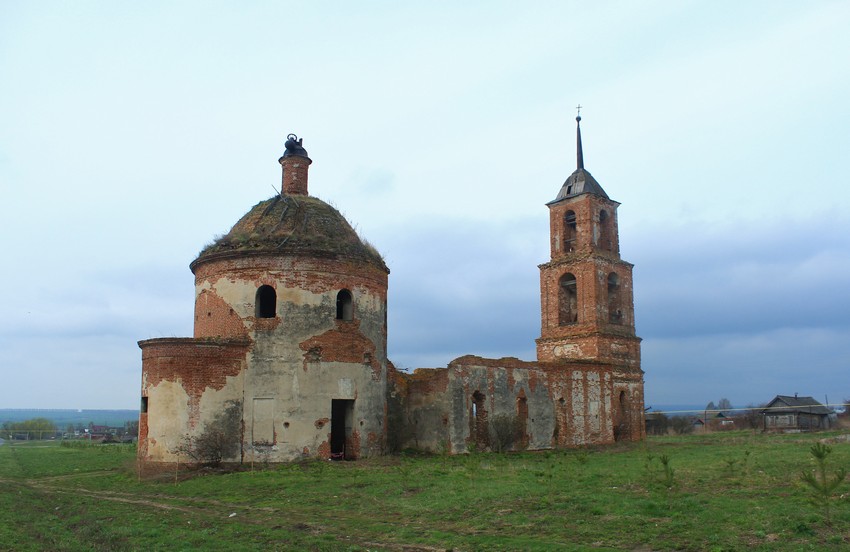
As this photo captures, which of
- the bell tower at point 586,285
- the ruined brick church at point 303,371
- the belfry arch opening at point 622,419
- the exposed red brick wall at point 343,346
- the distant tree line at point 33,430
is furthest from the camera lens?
→ the distant tree line at point 33,430

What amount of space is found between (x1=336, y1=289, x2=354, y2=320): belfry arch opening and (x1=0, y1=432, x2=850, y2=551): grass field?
14.8 feet

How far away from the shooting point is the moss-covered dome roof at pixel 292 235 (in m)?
21.2

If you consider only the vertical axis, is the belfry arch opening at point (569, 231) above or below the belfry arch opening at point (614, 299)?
above

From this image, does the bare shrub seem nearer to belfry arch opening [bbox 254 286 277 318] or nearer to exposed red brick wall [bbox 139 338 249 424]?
exposed red brick wall [bbox 139 338 249 424]

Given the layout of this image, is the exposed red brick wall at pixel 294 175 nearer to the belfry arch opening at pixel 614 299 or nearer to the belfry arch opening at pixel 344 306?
the belfry arch opening at pixel 344 306

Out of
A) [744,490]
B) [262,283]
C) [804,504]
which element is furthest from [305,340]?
[804,504]

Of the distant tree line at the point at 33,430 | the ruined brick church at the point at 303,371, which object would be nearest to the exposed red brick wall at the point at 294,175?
the ruined brick church at the point at 303,371

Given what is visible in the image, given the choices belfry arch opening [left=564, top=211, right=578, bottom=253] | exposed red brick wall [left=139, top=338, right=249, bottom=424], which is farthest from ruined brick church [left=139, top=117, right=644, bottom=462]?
belfry arch opening [left=564, top=211, right=578, bottom=253]

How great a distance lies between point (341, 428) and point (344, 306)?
12.1 ft

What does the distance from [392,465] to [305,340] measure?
4.27 meters

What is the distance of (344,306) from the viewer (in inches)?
877

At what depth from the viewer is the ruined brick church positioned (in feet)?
64.5

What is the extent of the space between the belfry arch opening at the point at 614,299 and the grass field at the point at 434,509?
14376 millimetres

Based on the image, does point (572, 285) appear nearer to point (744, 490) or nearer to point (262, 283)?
point (262, 283)
